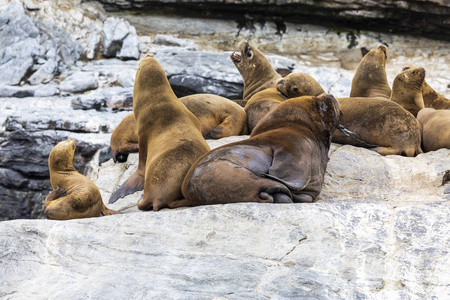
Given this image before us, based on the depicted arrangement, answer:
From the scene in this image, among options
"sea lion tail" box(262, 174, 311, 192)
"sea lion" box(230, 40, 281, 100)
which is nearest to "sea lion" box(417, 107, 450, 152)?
"sea lion tail" box(262, 174, 311, 192)

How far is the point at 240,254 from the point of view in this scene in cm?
325

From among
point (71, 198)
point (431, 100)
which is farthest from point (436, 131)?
point (71, 198)

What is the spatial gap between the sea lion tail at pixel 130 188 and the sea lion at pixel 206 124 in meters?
1.41

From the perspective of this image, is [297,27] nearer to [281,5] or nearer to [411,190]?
[281,5]

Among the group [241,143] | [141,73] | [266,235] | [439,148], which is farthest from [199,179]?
[439,148]

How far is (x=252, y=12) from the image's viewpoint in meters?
14.7

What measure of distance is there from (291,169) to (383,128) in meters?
2.38

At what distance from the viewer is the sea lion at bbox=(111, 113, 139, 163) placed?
714 cm

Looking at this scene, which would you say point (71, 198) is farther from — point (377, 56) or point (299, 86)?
point (377, 56)

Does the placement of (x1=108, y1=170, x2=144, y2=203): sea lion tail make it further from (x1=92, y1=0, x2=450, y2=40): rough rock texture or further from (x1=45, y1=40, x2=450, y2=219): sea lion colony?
(x1=92, y1=0, x2=450, y2=40): rough rock texture

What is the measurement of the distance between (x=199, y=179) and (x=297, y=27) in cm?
1134

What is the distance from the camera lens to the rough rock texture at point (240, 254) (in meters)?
2.88

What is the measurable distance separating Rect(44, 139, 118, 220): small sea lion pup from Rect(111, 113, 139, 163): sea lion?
1.17 meters

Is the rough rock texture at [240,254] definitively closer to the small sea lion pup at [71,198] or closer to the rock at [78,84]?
the small sea lion pup at [71,198]
